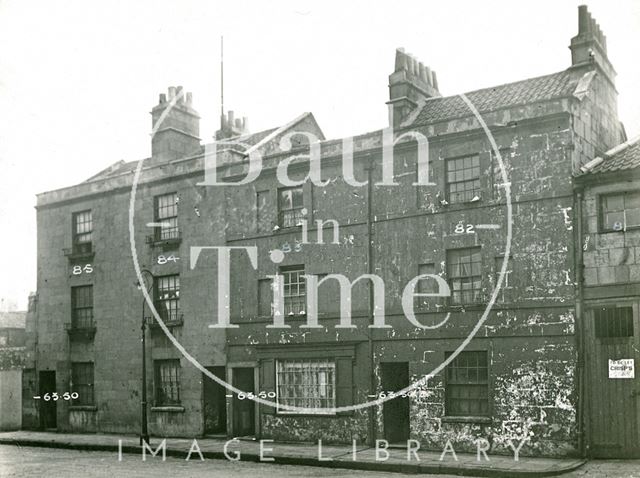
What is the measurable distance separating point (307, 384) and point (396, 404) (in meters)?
2.92

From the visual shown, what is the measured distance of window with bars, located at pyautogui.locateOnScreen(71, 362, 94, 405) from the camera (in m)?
29.4

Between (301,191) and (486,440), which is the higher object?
(301,191)

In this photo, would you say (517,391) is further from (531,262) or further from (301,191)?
(301,191)

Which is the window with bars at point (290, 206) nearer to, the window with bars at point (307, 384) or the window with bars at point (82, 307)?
the window with bars at point (307, 384)

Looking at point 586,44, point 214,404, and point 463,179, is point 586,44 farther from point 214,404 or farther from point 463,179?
point 214,404

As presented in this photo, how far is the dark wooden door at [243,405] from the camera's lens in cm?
2522

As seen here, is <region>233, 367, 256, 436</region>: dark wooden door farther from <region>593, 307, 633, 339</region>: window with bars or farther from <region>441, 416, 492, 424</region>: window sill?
<region>593, 307, 633, 339</region>: window with bars

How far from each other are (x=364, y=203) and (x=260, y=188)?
13.2 ft

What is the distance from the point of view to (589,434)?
18.9 m

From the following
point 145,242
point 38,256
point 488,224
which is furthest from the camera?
point 38,256

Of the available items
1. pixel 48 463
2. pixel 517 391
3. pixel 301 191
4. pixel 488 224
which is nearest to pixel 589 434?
pixel 517 391

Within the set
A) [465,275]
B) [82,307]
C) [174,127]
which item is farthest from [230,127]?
[465,275]

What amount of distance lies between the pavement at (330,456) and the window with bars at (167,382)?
1.42m

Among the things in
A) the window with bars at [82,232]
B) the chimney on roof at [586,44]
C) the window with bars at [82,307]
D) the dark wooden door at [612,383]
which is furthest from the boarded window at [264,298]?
the chimney on roof at [586,44]
